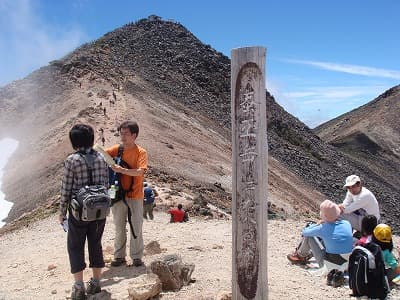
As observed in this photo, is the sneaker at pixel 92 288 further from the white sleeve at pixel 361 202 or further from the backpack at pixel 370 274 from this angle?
the white sleeve at pixel 361 202

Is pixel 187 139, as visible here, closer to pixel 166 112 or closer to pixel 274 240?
pixel 166 112

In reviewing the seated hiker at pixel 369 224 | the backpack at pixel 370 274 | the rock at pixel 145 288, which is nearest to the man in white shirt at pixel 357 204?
the seated hiker at pixel 369 224

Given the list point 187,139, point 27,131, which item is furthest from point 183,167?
point 27,131

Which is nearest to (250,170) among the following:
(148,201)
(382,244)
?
(382,244)

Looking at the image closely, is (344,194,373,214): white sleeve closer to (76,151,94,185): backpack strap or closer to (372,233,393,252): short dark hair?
(372,233,393,252): short dark hair

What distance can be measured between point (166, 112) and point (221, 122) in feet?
21.7

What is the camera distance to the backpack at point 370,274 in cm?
564

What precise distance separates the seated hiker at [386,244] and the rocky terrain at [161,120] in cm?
840

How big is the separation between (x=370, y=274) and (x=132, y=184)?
307cm

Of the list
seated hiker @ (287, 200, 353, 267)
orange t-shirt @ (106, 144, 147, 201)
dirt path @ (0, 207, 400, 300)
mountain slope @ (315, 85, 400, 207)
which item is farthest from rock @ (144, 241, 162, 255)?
mountain slope @ (315, 85, 400, 207)

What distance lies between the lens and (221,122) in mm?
34188

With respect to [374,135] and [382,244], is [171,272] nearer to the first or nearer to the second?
[382,244]

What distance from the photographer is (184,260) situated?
720 cm

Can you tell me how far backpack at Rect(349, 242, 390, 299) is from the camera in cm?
564
